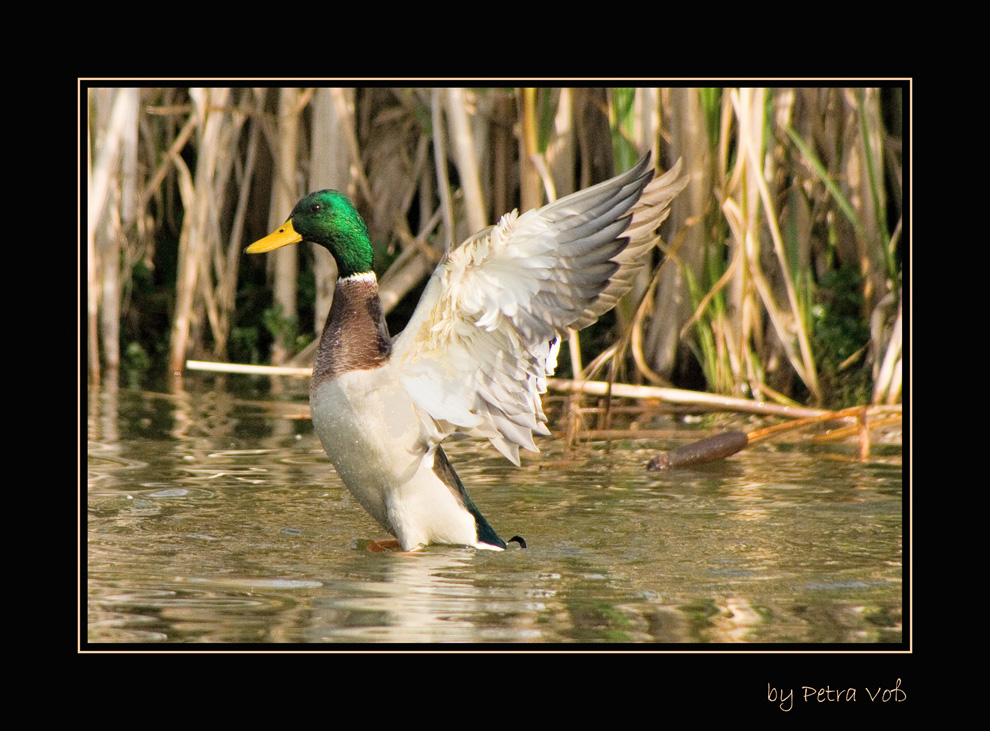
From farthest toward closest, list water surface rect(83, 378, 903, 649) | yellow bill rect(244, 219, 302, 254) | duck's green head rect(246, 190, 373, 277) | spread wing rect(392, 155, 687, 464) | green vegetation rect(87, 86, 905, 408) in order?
green vegetation rect(87, 86, 905, 408)
yellow bill rect(244, 219, 302, 254)
duck's green head rect(246, 190, 373, 277)
spread wing rect(392, 155, 687, 464)
water surface rect(83, 378, 903, 649)

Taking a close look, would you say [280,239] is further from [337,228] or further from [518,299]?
[518,299]

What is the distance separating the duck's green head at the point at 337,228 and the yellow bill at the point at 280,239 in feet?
0.12

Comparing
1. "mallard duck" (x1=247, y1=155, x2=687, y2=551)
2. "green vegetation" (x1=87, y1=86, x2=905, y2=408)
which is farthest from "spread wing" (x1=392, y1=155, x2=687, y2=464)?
"green vegetation" (x1=87, y1=86, x2=905, y2=408)

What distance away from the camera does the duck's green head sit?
4.52 metres

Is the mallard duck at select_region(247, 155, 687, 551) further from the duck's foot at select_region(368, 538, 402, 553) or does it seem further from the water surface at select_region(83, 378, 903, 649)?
the water surface at select_region(83, 378, 903, 649)

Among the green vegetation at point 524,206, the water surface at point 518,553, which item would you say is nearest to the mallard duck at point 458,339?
the water surface at point 518,553

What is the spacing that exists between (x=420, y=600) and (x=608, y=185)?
134cm

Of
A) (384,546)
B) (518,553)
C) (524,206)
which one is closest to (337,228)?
(384,546)

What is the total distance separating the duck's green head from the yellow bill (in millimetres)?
36

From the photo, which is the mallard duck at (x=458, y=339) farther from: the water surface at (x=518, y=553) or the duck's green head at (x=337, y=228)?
the water surface at (x=518, y=553)

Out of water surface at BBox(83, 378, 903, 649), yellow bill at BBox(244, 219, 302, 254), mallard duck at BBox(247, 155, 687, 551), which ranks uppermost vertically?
yellow bill at BBox(244, 219, 302, 254)

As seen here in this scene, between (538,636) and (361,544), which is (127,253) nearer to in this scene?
(361,544)

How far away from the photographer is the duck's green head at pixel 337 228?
14.8 feet
